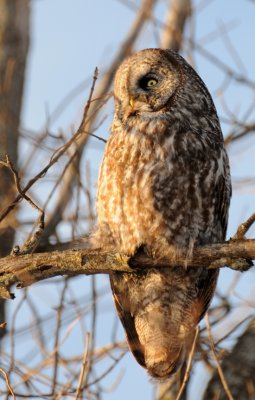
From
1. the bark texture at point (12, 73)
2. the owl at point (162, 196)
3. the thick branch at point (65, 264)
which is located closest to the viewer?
the thick branch at point (65, 264)

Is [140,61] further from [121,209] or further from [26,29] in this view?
[26,29]

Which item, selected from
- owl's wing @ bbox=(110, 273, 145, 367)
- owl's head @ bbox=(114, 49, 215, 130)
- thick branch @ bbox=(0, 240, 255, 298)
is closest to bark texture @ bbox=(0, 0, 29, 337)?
owl's head @ bbox=(114, 49, 215, 130)

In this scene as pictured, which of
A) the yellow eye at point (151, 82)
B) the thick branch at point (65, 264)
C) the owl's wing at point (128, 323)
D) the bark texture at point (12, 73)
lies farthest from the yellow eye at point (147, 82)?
the bark texture at point (12, 73)

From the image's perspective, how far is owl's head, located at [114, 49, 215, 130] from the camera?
5801mm

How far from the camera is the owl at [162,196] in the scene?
532cm

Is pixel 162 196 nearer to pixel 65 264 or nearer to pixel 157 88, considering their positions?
pixel 65 264

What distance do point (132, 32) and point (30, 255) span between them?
5188 mm

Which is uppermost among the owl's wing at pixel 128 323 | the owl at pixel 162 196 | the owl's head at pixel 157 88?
the owl's head at pixel 157 88

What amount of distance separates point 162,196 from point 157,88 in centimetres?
105

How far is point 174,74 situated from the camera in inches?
241

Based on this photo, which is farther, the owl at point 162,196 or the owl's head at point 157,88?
Answer: the owl's head at point 157,88

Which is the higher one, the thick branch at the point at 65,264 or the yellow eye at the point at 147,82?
the yellow eye at the point at 147,82

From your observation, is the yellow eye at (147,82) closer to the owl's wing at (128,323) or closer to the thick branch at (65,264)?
the owl's wing at (128,323)

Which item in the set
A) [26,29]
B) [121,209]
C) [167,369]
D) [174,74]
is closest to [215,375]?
[167,369]
